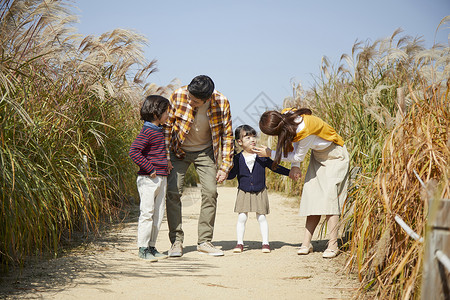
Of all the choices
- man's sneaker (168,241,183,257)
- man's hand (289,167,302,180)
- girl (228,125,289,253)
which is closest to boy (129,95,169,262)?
man's sneaker (168,241,183,257)

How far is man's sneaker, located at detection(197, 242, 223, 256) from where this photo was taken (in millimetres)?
4824

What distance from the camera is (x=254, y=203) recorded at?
5117mm

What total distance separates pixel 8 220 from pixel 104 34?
3.65 meters

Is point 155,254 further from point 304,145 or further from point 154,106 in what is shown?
point 304,145

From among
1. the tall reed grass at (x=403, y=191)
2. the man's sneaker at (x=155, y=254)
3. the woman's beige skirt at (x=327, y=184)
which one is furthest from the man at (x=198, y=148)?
the tall reed grass at (x=403, y=191)

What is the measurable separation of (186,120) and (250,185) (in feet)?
3.27

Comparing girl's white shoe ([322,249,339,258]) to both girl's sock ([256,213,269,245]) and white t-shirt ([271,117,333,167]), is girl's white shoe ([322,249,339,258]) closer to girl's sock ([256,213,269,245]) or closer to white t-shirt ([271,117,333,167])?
girl's sock ([256,213,269,245])

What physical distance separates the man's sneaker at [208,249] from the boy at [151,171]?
44 centimetres

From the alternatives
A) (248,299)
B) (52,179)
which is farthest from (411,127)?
(52,179)

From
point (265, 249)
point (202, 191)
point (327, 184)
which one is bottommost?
point (265, 249)

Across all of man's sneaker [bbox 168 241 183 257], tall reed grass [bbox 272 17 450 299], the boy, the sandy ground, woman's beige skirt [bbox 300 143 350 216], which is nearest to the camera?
tall reed grass [bbox 272 17 450 299]

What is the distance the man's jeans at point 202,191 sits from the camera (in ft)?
16.0

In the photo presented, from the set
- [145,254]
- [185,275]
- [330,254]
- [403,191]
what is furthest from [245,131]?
[403,191]

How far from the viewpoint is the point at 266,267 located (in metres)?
4.35
